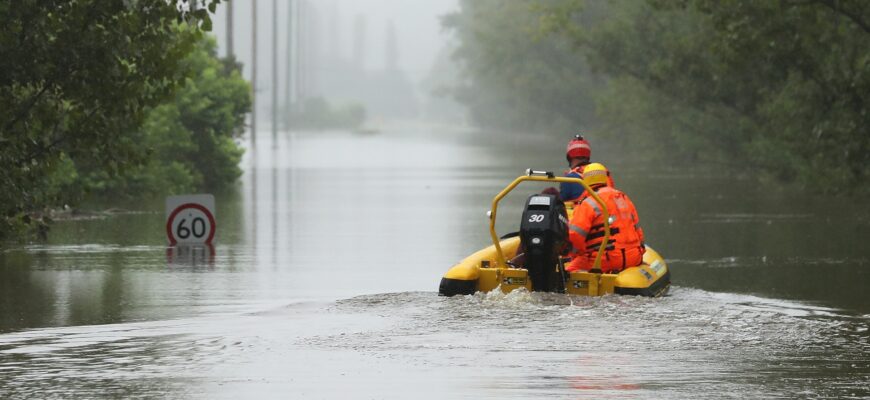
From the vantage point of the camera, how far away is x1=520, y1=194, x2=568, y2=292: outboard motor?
14.6 meters

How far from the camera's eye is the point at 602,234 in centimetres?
1520

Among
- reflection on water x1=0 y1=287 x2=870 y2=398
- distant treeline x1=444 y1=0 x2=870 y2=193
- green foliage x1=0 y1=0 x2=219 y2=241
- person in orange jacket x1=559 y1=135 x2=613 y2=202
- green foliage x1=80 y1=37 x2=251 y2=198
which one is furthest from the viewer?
green foliage x1=80 y1=37 x2=251 y2=198

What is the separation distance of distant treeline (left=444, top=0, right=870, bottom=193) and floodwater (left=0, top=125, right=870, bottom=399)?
178 cm

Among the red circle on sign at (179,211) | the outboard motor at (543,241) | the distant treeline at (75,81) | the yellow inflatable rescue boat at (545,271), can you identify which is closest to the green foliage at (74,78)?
the distant treeline at (75,81)

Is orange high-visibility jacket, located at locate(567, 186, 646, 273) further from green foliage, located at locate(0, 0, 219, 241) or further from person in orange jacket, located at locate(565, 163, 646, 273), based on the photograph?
green foliage, located at locate(0, 0, 219, 241)

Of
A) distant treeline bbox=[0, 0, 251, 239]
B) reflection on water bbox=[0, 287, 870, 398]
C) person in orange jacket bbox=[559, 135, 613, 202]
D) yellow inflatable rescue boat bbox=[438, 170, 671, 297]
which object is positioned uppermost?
distant treeline bbox=[0, 0, 251, 239]

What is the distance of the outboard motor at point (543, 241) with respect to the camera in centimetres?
1455

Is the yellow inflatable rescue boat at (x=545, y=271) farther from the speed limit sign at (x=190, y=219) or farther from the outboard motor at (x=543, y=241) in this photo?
the speed limit sign at (x=190, y=219)

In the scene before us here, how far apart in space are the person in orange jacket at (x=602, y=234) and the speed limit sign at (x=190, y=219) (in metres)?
7.72

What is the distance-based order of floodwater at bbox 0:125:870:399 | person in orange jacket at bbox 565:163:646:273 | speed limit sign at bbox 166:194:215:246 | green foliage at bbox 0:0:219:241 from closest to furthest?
1. floodwater at bbox 0:125:870:399
2. person in orange jacket at bbox 565:163:646:273
3. green foliage at bbox 0:0:219:241
4. speed limit sign at bbox 166:194:215:246

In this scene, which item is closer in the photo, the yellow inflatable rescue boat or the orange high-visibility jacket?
the yellow inflatable rescue boat

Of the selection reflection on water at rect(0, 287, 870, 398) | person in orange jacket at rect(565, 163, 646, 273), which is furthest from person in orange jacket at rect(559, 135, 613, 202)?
reflection on water at rect(0, 287, 870, 398)

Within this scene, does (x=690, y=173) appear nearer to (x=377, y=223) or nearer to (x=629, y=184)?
(x=629, y=184)

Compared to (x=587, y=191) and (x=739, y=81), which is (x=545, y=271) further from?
(x=739, y=81)
